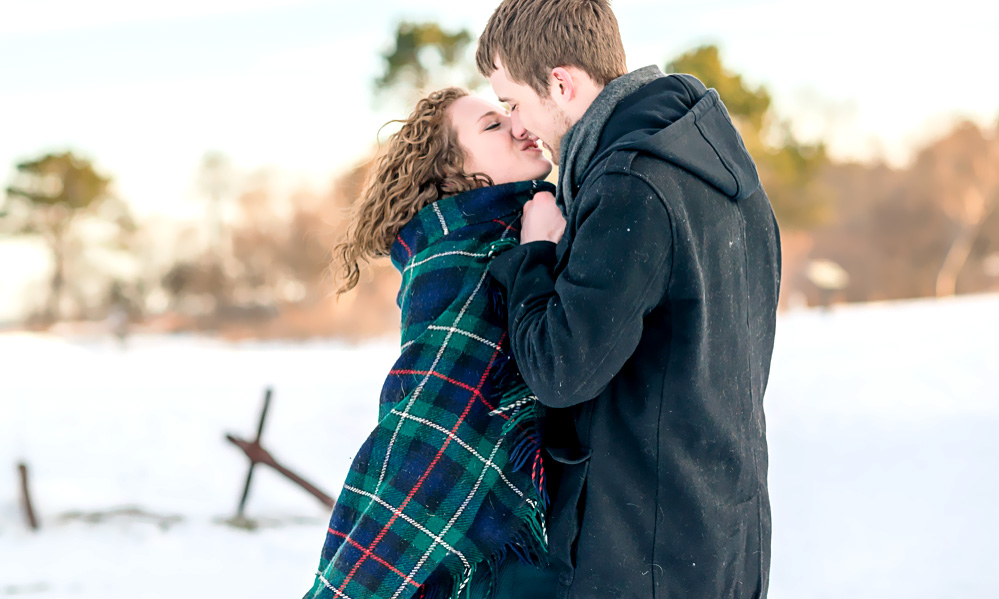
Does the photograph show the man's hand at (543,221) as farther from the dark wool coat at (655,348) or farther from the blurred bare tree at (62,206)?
the blurred bare tree at (62,206)

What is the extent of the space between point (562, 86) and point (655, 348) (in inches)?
18.9

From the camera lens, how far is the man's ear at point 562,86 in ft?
4.66

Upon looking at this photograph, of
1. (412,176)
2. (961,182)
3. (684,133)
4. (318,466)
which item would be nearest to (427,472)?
(412,176)

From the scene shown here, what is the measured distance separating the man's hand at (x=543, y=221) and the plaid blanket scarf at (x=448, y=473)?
0.07 m

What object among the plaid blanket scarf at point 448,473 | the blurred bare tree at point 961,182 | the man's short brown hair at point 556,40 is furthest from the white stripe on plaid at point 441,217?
the blurred bare tree at point 961,182

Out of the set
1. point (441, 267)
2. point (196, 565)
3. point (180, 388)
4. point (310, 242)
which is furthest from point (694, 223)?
point (310, 242)

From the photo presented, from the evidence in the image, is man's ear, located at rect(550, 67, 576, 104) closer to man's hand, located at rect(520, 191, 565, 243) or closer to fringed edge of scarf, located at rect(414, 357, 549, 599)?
man's hand, located at rect(520, 191, 565, 243)

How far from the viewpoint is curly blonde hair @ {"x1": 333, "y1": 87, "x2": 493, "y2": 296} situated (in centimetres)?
185

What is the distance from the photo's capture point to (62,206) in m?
20.5

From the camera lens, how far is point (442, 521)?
1596mm

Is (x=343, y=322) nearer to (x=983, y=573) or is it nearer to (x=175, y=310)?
(x=175, y=310)

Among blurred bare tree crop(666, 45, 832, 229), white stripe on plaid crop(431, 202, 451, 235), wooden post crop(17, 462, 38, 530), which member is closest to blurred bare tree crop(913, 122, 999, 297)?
blurred bare tree crop(666, 45, 832, 229)

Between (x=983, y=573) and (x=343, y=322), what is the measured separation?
16.2 metres

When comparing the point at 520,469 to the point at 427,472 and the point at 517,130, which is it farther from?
the point at 517,130
